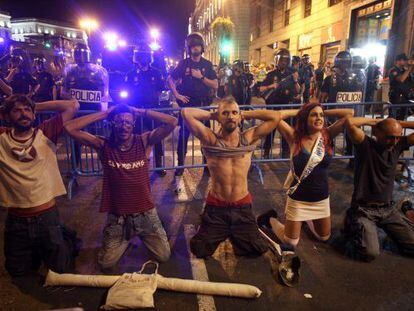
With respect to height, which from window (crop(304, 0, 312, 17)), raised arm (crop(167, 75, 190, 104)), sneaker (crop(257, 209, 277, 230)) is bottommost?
Result: sneaker (crop(257, 209, 277, 230))

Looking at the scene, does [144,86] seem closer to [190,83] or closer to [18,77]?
[190,83]

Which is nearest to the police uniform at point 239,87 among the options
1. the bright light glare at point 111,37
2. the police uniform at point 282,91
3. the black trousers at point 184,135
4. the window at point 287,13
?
the police uniform at point 282,91

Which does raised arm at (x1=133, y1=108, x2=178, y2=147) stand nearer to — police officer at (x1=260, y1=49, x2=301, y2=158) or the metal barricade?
the metal barricade

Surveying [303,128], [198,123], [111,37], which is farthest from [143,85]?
[111,37]

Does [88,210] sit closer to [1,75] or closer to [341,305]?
[341,305]

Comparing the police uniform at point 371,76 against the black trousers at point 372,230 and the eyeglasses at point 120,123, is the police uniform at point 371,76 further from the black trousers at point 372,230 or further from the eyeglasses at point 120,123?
the eyeglasses at point 120,123

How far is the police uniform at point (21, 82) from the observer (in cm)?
827

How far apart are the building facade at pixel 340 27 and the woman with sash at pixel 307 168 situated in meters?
11.5

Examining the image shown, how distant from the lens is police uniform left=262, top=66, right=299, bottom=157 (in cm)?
769

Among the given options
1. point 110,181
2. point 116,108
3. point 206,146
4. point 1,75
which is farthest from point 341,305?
point 1,75

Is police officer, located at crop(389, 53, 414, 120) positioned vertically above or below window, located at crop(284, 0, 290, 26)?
below

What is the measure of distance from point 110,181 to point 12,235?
1014 mm

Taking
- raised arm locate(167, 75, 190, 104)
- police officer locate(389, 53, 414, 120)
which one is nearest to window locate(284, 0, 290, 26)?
police officer locate(389, 53, 414, 120)

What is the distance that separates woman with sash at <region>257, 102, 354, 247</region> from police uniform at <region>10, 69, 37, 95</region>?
6846 millimetres
